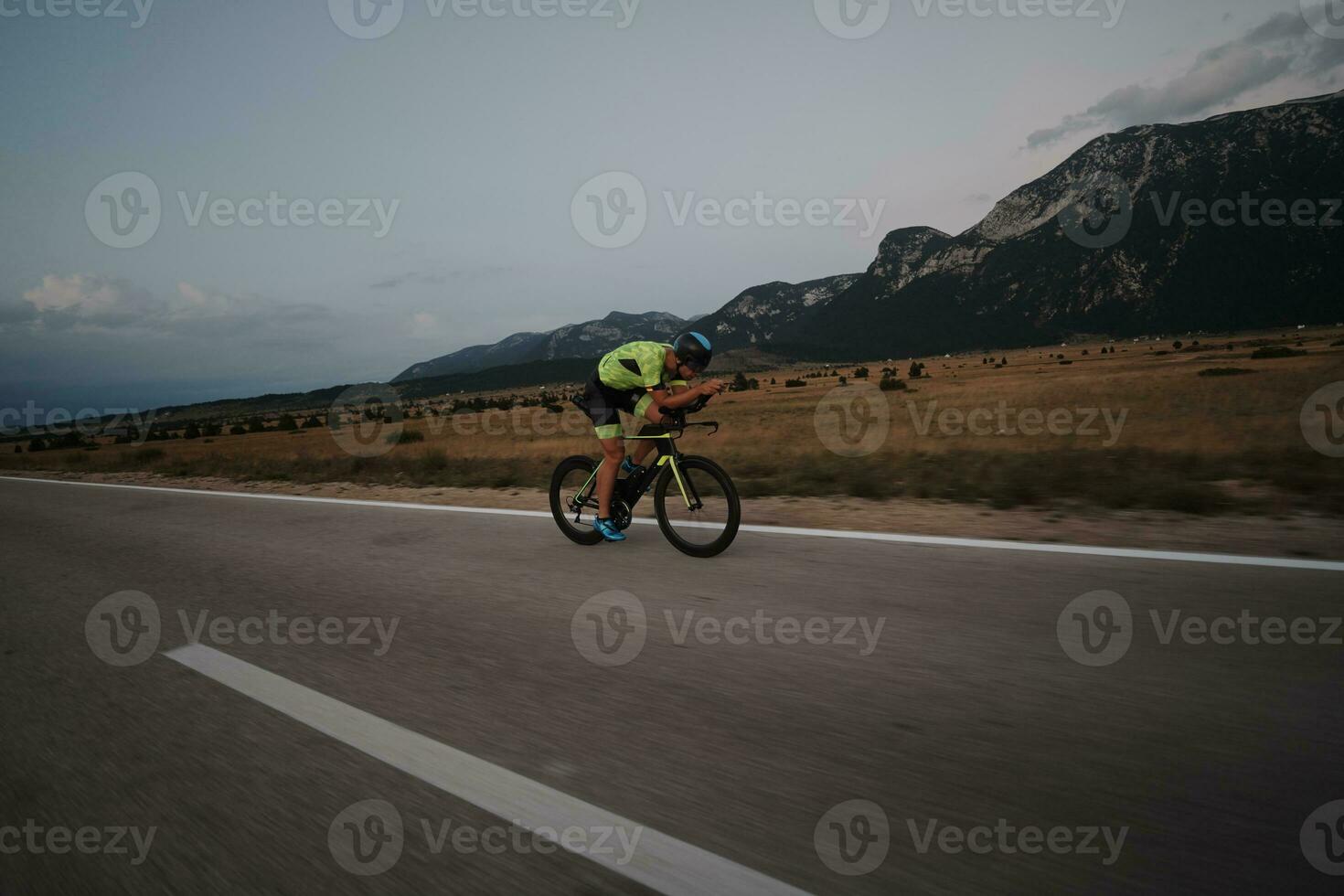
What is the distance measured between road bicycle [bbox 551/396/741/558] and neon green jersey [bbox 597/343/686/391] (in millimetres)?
276

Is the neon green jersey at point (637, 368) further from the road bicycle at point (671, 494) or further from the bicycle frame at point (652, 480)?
→ the bicycle frame at point (652, 480)

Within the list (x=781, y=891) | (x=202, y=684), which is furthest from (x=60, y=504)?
(x=781, y=891)

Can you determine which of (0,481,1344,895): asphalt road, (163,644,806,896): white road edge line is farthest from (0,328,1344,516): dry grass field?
(163,644,806,896): white road edge line

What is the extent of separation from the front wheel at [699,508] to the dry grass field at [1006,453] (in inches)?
118

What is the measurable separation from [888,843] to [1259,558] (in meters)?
3.95

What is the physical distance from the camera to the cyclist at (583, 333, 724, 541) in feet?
16.6

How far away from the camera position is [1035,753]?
90.6 inches

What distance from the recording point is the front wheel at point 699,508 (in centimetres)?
504

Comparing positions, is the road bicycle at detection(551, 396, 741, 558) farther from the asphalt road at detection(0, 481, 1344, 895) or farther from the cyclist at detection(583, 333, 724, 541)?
the asphalt road at detection(0, 481, 1344, 895)

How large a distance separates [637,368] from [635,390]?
35 centimetres

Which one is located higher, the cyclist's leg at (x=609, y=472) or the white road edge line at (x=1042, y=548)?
the cyclist's leg at (x=609, y=472)

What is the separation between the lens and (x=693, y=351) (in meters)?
5.05

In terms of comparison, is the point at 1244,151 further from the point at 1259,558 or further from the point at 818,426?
the point at 1259,558

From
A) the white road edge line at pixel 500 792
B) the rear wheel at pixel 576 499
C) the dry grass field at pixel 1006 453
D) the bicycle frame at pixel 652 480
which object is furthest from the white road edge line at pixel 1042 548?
the white road edge line at pixel 500 792
